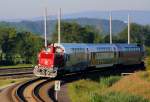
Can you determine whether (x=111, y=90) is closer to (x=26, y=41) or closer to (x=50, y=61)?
(x=50, y=61)

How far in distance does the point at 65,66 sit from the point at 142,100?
59.6 feet

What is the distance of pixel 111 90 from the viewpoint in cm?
3469

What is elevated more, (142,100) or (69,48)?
(69,48)

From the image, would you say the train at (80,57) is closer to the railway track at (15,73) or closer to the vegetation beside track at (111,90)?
the vegetation beside track at (111,90)

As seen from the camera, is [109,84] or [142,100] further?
[109,84]

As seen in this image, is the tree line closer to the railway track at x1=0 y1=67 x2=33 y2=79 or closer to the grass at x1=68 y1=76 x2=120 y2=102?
the railway track at x1=0 y1=67 x2=33 y2=79

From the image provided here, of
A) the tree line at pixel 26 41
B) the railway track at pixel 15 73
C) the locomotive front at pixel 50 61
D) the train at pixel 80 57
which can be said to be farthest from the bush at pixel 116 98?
the tree line at pixel 26 41

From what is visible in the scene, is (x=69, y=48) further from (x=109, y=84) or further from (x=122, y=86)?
(x=122, y=86)

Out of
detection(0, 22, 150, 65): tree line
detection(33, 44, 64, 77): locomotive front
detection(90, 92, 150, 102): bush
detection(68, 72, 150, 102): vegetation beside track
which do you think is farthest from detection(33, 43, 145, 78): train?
detection(0, 22, 150, 65): tree line

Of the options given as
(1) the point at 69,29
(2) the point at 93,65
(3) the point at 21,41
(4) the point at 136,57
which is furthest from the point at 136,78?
(1) the point at 69,29

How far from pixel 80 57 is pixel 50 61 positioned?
5.78m

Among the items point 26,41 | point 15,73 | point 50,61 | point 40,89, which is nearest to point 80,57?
point 50,61

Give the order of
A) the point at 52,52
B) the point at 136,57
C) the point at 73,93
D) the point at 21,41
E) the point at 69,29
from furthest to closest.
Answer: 1. the point at 69,29
2. the point at 21,41
3. the point at 136,57
4. the point at 52,52
5. the point at 73,93

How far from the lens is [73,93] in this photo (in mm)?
36438
